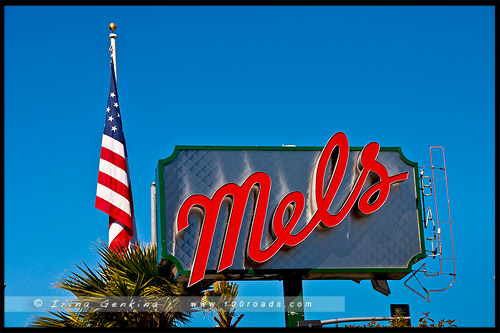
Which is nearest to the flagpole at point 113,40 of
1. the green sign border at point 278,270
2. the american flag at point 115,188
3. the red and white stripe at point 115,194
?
the american flag at point 115,188

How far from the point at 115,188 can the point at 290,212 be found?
320 inches

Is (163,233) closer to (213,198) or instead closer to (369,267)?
(213,198)

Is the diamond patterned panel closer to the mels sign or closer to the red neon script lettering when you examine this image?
the mels sign

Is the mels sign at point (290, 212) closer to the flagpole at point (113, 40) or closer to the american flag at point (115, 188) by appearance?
the american flag at point (115, 188)

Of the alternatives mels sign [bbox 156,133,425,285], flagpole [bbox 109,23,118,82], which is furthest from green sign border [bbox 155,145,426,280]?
flagpole [bbox 109,23,118,82]

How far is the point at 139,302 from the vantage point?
2886 centimetres

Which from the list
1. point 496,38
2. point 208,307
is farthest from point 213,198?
point 496,38

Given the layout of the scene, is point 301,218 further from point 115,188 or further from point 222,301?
point 115,188

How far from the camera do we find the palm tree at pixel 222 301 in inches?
1125

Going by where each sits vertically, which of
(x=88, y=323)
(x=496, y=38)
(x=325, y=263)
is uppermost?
(x=496, y=38)

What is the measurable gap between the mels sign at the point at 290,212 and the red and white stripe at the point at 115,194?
5969 mm

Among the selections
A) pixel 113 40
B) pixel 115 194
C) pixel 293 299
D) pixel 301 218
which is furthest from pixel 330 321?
pixel 113 40

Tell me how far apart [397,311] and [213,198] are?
639 cm

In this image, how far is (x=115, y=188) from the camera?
118ft
